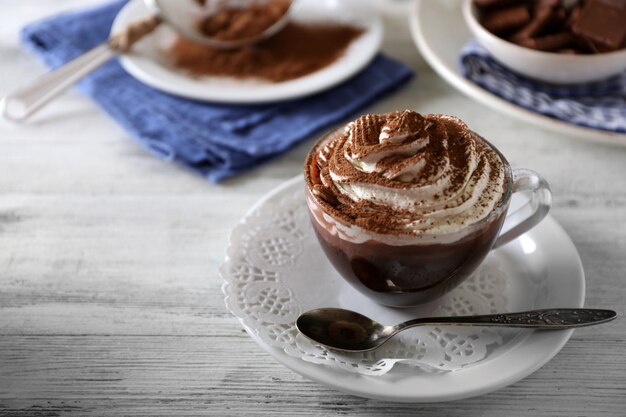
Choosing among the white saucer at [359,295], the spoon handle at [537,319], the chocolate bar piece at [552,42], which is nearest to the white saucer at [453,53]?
the chocolate bar piece at [552,42]

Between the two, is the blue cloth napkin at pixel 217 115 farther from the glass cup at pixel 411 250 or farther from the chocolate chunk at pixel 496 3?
the glass cup at pixel 411 250

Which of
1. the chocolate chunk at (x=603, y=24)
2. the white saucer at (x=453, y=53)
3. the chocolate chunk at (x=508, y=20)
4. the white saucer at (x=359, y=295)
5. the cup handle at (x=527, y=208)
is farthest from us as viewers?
the chocolate chunk at (x=508, y=20)

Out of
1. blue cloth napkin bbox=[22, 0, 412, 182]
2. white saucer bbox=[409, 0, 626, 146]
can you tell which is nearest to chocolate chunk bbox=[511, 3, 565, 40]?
white saucer bbox=[409, 0, 626, 146]

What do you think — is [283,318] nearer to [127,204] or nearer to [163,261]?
[163,261]

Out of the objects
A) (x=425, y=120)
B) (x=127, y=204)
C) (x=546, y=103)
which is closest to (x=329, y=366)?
(x=425, y=120)

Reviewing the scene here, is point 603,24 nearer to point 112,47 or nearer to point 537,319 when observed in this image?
point 537,319

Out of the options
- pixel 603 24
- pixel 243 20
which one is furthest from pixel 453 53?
pixel 243 20

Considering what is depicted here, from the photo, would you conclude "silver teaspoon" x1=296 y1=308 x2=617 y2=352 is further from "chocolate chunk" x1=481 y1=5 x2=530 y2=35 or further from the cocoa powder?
the cocoa powder
